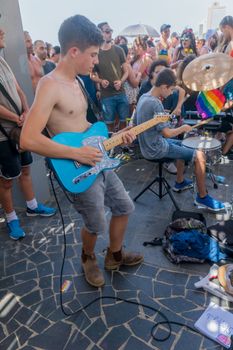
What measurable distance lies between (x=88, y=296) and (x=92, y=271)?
0.69 ft

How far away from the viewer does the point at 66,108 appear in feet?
6.21

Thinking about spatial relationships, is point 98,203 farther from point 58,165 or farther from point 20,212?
point 20,212

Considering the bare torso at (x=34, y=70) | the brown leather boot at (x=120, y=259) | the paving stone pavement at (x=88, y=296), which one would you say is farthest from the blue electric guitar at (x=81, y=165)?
the bare torso at (x=34, y=70)

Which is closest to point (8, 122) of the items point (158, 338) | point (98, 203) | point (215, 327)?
point (98, 203)

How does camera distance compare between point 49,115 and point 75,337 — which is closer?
point 49,115

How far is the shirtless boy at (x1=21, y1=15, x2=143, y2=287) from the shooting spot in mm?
1743

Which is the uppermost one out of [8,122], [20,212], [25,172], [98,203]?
[8,122]

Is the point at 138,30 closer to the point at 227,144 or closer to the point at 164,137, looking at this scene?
the point at 227,144

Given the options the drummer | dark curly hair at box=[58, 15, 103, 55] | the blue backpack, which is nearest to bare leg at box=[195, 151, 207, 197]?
the drummer

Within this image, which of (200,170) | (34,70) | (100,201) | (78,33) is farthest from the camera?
(34,70)

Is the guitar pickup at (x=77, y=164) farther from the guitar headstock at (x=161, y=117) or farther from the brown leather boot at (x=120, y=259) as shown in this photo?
the guitar headstock at (x=161, y=117)

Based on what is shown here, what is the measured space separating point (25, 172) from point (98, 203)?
1.55 m

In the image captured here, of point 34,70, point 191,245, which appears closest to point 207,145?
point 191,245

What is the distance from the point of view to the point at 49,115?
5.88ft
